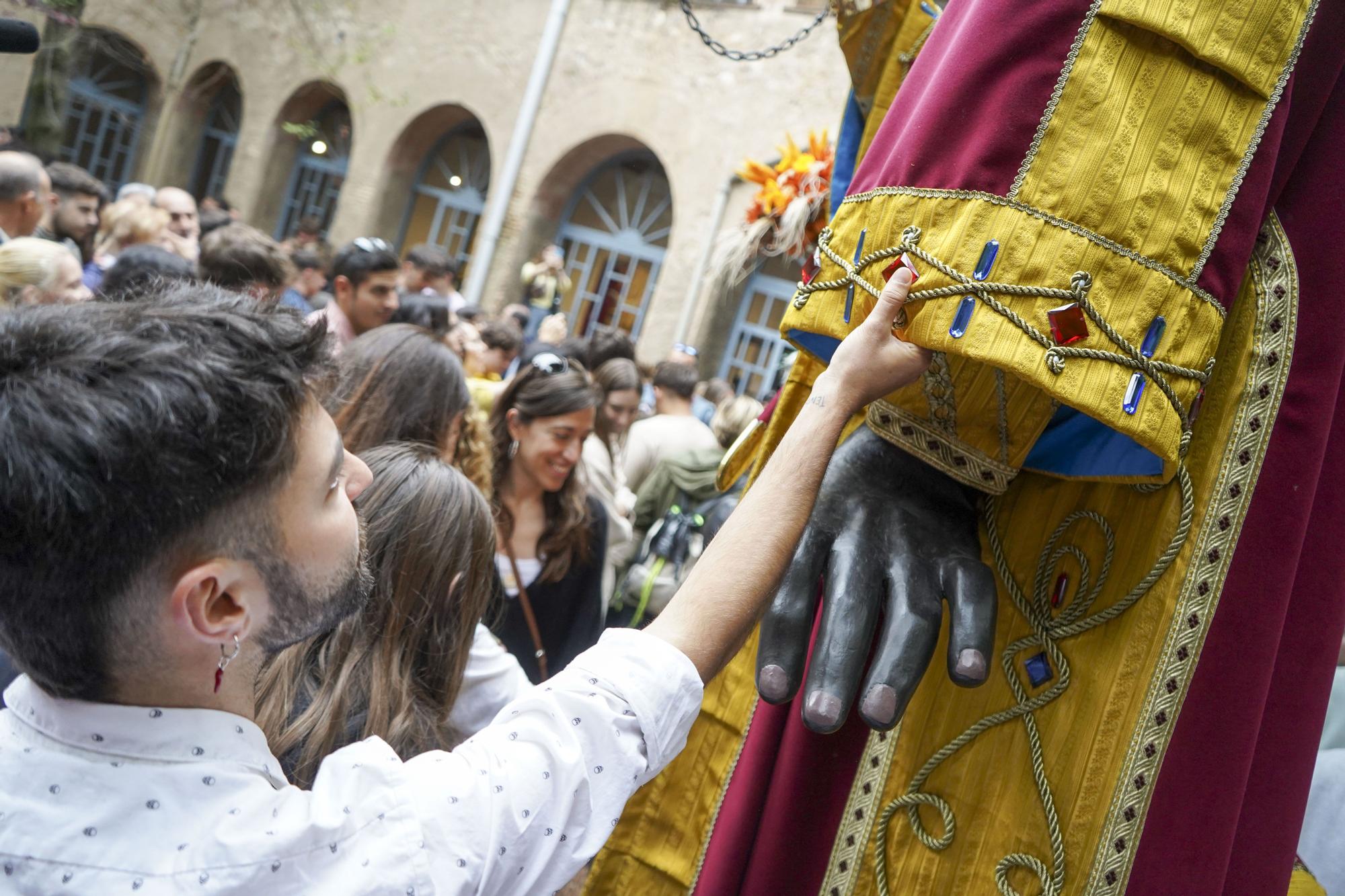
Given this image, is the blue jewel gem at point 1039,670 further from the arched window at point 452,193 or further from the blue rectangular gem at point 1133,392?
the arched window at point 452,193

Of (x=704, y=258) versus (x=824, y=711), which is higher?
(x=704, y=258)

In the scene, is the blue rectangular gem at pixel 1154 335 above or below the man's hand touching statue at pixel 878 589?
above

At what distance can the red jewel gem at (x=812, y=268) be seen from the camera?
4.23ft

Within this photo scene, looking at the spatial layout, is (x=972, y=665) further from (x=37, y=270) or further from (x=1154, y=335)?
(x=37, y=270)

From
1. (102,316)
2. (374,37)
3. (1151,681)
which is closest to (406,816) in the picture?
(102,316)

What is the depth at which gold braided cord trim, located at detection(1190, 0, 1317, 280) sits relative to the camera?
3.56 ft

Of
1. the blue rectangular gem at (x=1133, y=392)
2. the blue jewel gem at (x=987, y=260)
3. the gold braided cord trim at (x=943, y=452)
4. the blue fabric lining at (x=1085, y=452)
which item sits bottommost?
the gold braided cord trim at (x=943, y=452)

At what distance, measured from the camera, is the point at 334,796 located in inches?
41.3

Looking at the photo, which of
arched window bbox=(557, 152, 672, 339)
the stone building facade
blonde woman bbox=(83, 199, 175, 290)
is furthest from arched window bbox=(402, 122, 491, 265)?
blonde woman bbox=(83, 199, 175, 290)

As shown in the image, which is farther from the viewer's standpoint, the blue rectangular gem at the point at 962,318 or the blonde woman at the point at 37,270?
the blonde woman at the point at 37,270

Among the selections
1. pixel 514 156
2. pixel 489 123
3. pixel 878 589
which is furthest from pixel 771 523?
pixel 489 123

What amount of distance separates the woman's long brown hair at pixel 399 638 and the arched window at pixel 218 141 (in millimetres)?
16192

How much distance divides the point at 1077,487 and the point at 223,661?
0.97 metres

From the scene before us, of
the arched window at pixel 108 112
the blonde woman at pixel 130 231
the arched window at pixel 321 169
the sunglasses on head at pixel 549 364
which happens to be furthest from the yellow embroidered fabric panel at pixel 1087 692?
the arched window at pixel 108 112
